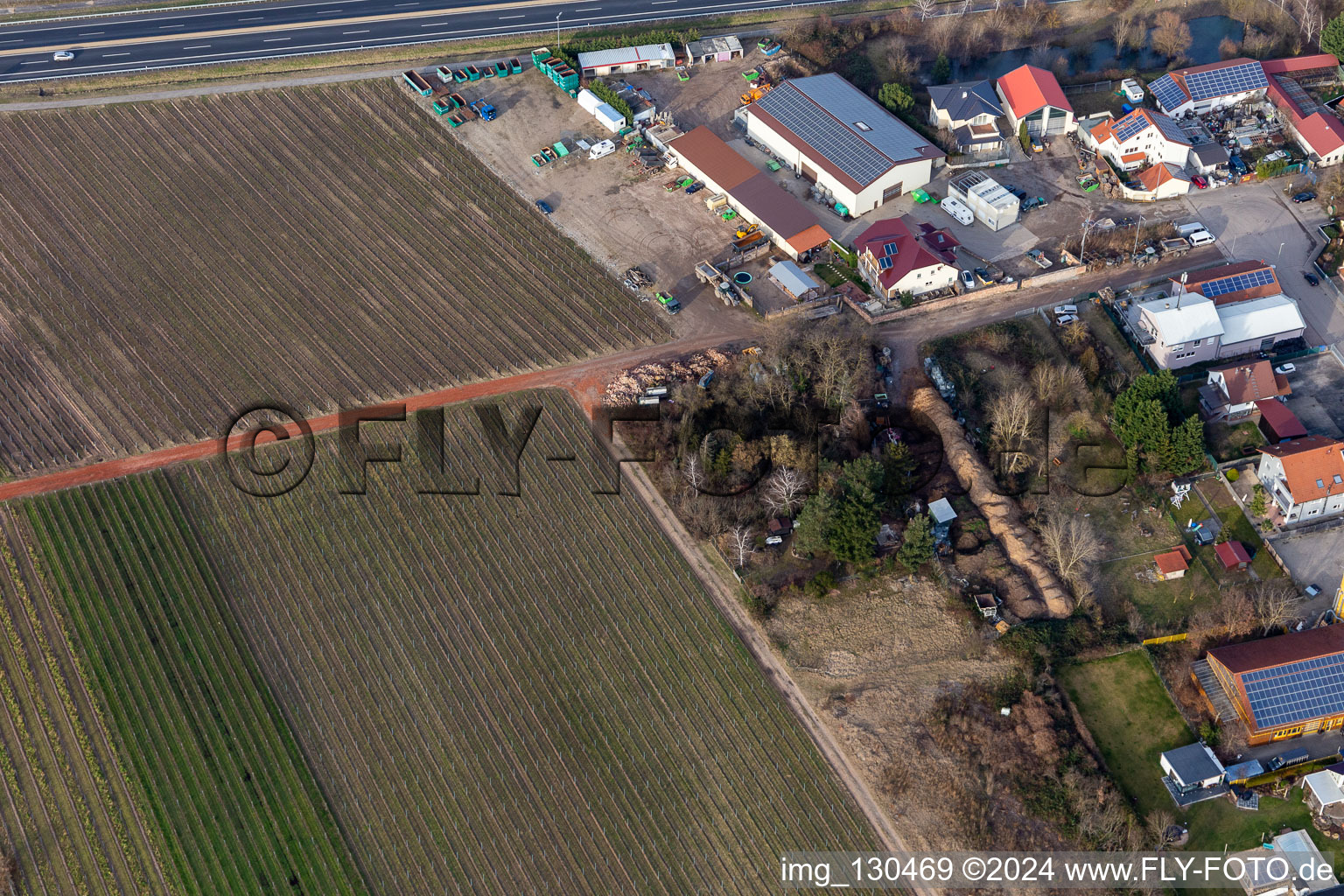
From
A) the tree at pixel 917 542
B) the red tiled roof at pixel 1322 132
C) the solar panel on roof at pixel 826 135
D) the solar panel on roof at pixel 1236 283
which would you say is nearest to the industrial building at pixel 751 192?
the solar panel on roof at pixel 826 135

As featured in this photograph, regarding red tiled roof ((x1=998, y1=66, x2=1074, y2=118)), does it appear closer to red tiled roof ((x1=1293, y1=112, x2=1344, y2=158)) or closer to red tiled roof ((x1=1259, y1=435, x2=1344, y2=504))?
red tiled roof ((x1=1293, y1=112, x2=1344, y2=158))

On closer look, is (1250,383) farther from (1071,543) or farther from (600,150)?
(600,150)

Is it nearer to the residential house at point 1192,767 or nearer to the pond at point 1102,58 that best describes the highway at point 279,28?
the pond at point 1102,58

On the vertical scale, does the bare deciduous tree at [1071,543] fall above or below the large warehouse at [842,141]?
below

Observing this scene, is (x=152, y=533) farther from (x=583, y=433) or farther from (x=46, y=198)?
(x=46, y=198)

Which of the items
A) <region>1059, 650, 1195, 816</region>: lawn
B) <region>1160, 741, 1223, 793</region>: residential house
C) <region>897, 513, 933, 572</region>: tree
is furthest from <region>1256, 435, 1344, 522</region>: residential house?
<region>897, 513, 933, 572</region>: tree
